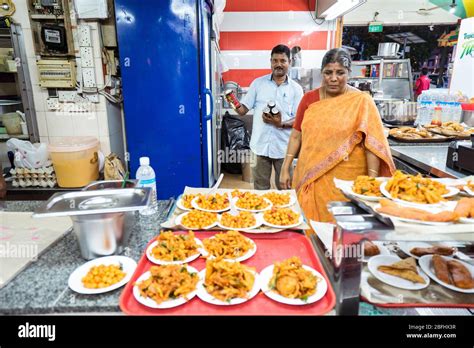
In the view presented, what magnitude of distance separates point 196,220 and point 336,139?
3.88 ft

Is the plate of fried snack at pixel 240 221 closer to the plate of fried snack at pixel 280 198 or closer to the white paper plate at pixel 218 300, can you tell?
the plate of fried snack at pixel 280 198

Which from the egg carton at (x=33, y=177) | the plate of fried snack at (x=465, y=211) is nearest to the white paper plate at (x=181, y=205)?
the plate of fried snack at (x=465, y=211)

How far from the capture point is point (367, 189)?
1.29 m

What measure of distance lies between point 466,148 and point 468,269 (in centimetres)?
120

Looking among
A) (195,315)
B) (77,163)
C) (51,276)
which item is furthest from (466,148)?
(77,163)

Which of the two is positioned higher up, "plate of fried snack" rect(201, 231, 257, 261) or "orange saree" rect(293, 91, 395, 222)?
"orange saree" rect(293, 91, 395, 222)

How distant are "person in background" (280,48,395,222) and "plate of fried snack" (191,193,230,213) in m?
0.78

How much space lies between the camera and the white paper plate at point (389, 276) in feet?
3.67

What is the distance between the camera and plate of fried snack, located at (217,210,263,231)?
Result: 1434 mm

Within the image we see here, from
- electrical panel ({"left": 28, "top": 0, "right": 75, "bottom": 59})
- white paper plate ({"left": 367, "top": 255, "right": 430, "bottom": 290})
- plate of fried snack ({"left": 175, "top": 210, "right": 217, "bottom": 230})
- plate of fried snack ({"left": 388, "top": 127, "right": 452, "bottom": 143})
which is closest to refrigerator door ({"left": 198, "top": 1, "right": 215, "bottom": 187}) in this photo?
electrical panel ({"left": 28, "top": 0, "right": 75, "bottom": 59})

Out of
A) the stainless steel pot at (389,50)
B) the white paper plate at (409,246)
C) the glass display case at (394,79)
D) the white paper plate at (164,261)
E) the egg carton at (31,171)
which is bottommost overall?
the egg carton at (31,171)

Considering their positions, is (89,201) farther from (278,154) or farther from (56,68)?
(56,68)

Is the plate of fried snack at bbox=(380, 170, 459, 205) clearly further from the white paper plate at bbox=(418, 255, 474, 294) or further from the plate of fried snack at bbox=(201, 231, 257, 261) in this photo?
the plate of fried snack at bbox=(201, 231, 257, 261)

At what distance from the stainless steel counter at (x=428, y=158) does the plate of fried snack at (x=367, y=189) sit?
1176 mm
